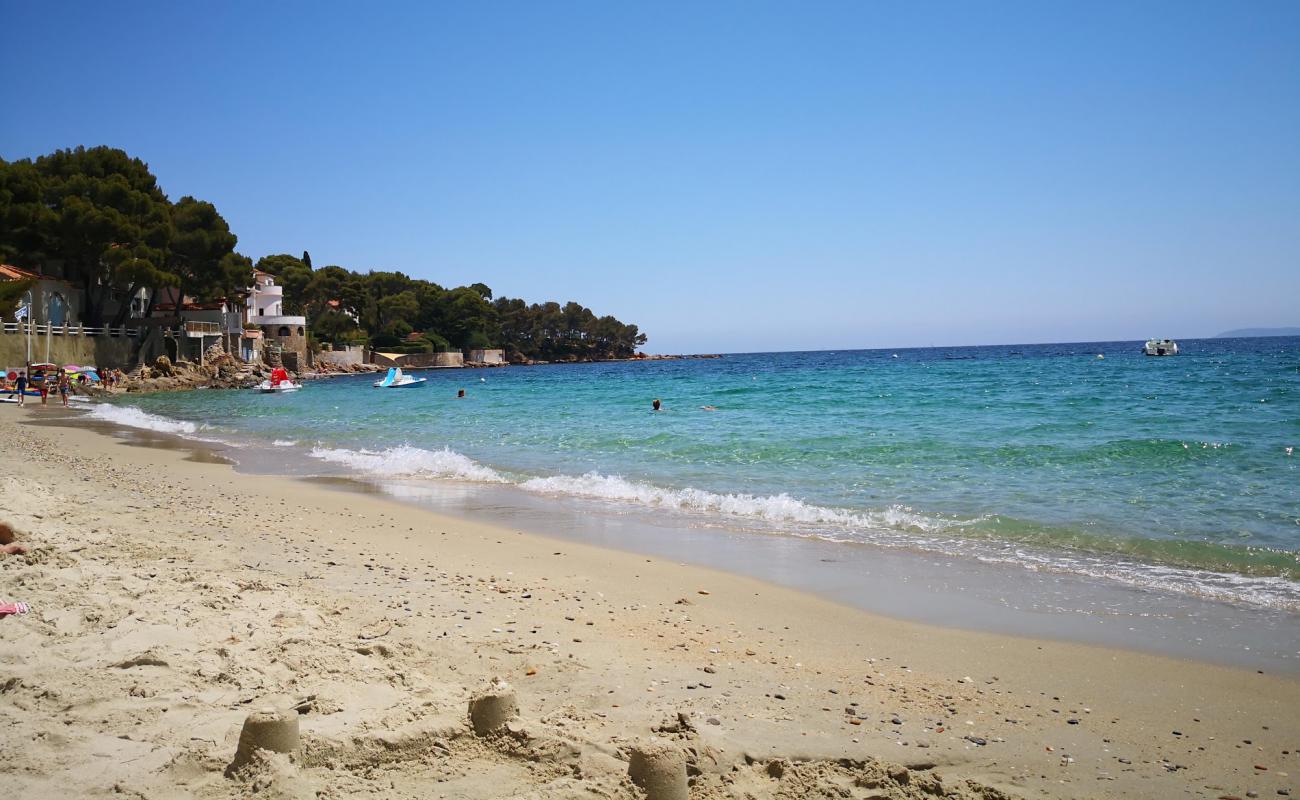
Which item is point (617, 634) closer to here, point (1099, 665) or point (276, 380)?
point (1099, 665)

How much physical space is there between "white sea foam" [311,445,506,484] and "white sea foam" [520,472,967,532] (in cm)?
165

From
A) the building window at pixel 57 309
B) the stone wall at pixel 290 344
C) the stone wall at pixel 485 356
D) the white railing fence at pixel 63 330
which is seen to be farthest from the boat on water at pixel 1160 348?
the building window at pixel 57 309

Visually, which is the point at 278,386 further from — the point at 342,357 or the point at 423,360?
the point at 423,360

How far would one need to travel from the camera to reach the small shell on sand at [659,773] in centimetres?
318

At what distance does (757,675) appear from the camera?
485 cm

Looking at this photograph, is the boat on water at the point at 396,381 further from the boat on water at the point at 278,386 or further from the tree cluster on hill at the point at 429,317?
the tree cluster on hill at the point at 429,317

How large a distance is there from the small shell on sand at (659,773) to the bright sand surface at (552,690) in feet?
0.32

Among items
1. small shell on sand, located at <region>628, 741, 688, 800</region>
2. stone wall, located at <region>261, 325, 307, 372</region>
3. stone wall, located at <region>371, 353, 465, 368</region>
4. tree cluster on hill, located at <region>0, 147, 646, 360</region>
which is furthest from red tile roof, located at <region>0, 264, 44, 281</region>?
small shell on sand, located at <region>628, 741, 688, 800</region>

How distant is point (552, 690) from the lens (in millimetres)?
4398

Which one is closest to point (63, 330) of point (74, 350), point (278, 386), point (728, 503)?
point (74, 350)

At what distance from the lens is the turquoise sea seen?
880cm

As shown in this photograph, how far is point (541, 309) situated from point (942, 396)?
109 m

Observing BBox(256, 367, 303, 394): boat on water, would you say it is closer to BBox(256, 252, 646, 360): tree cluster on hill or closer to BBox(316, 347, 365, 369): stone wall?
BBox(316, 347, 365, 369): stone wall

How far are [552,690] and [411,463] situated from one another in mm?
12905
